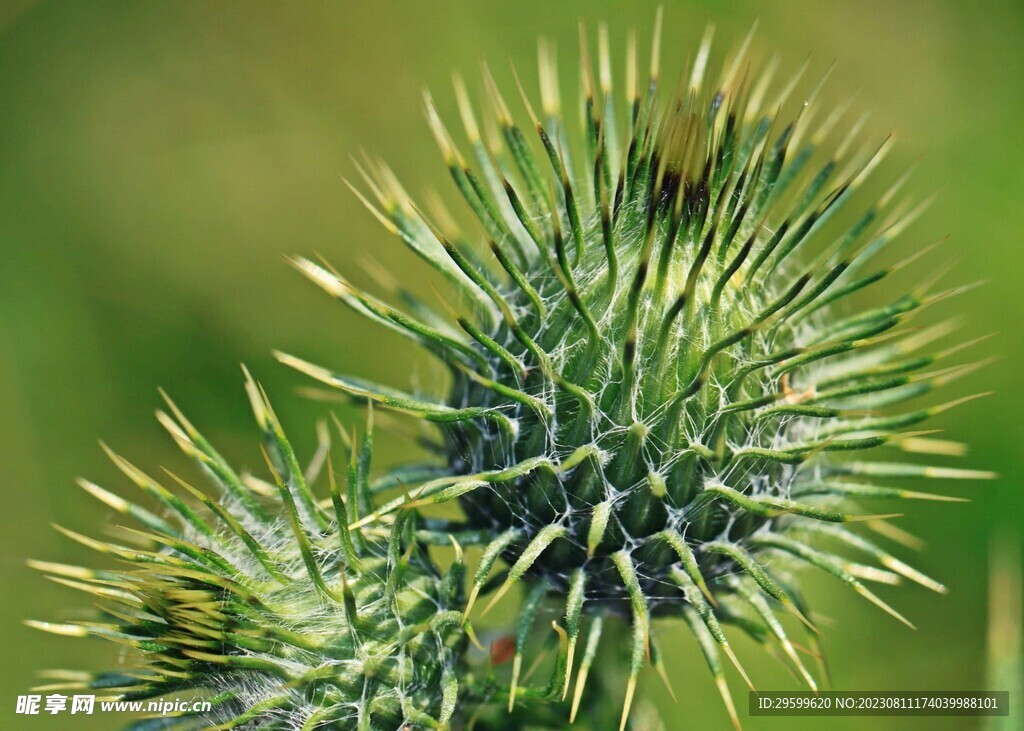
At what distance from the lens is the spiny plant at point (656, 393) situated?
326cm

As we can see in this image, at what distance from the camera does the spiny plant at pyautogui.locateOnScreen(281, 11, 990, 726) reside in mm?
3256

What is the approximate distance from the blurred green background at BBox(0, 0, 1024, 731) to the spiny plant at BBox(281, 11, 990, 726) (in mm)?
2591

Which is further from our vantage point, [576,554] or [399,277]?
[399,277]

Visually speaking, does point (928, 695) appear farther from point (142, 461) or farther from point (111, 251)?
point (111, 251)

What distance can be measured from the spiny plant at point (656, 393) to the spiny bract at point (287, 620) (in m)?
0.28

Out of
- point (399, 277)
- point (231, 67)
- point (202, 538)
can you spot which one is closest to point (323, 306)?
point (399, 277)

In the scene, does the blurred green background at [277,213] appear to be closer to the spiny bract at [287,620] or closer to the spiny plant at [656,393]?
the spiny plant at [656,393]

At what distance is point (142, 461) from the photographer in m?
6.44

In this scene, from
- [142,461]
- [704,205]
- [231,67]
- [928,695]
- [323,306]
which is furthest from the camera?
[231,67]

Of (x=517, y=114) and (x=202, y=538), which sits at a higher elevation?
(x=517, y=114)

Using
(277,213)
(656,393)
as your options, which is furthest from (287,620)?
(277,213)

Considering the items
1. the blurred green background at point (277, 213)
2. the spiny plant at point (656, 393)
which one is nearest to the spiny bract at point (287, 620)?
the spiny plant at point (656, 393)

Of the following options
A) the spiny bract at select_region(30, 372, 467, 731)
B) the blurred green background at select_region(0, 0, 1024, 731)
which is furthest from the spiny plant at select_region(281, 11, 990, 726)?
the blurred green background at select_region(0, 0, 1024, 731)

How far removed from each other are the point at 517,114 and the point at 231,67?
2.23 m
